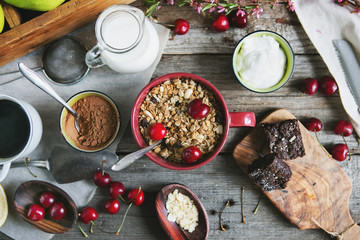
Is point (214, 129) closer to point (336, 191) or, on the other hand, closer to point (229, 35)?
point (229, 35)

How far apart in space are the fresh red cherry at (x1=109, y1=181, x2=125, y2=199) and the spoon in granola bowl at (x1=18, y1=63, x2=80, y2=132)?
275 millimetres

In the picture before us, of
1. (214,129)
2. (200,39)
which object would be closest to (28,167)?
(214,129)

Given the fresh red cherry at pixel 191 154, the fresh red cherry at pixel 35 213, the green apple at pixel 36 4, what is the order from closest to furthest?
the green apple at pixel 36 4, the fresh red cherry at pixel 191 154, the fresh red cherry at pixel 35 213

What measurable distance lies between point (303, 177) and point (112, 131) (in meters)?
0.82

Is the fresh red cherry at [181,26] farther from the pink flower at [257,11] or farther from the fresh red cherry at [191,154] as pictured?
the fresh red cherry at [191,154]

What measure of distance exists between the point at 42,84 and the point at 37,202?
537 mm

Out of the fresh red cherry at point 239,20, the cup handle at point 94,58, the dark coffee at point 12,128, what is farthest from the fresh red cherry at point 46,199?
the fresh red cherry at point 239,20

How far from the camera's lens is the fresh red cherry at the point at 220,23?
1294 mm

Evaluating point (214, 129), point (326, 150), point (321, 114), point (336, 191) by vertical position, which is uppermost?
point (214, 129)

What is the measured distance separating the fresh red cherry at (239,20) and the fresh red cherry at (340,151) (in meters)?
0.65

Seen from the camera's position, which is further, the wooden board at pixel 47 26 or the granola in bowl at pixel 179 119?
the granola in bowl at pixel 179 119

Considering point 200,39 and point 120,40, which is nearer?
point 120,40

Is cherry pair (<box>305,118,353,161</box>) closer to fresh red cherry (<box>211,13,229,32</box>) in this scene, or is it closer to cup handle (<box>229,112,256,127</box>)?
cup handle (<box>229,112,256,127</box>)

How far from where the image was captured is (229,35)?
136 centimetres
